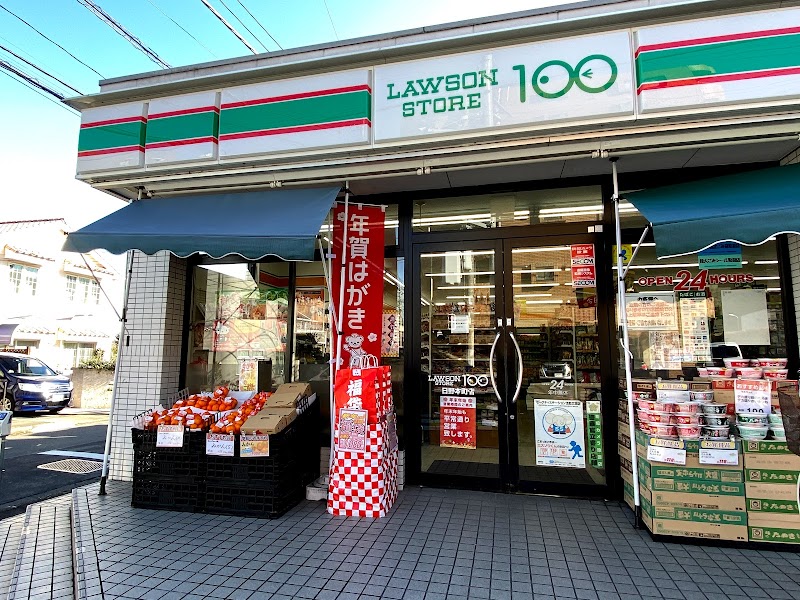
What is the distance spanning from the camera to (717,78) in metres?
3.65

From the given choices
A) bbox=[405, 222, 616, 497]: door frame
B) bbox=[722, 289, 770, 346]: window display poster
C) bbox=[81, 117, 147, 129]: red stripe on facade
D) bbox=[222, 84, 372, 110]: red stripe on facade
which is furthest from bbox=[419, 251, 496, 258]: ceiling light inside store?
bbox=[81, 117, 147, 129]: red stripe on facade

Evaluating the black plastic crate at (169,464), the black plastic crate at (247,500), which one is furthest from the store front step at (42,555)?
the black plastic crate at (247,500)

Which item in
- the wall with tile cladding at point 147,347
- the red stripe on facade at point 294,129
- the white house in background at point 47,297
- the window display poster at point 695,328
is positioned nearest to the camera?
the red stripe on facade at point 294,129

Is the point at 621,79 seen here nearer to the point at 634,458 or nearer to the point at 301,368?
the point at 634,458

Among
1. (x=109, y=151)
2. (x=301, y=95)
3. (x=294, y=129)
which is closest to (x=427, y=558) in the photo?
(x=294, y=129)

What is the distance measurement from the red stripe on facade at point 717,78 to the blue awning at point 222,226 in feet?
10.0

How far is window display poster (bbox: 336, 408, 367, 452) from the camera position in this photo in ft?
14.1

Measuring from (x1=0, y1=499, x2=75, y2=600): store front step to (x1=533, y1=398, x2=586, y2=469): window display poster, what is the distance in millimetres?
4280

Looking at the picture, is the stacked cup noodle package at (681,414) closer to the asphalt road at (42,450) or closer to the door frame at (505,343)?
the door frame at (505,343)

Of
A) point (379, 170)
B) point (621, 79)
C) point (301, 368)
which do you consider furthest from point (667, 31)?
point (301, 368)

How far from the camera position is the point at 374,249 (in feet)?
17.1

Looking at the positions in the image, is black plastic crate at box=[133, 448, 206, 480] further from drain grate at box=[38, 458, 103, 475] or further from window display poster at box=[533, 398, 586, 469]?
window display poster at box=[533, 398, 586, 469]

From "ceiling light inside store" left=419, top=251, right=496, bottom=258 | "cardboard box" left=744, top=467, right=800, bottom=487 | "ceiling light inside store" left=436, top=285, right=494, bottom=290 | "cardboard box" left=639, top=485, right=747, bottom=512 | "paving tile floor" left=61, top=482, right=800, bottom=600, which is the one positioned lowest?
"paving tile floor" left=61, top=482, right=800, bottom=600

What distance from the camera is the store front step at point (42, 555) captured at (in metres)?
3.09
